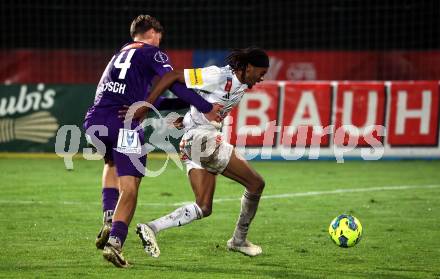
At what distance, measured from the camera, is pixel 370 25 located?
25.0 metres

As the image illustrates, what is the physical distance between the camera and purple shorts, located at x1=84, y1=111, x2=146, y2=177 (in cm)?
792

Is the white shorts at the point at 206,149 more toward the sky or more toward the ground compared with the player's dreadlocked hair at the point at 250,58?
more toward the ground

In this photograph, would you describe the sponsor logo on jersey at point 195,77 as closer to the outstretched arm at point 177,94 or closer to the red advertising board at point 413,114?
the outstretched arm at point 177,94

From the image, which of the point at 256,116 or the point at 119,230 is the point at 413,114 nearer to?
the point at 256,116

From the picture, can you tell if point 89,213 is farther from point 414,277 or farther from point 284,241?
point 414,277

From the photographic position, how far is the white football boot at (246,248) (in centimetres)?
851

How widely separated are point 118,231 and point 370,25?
18324 millimetres

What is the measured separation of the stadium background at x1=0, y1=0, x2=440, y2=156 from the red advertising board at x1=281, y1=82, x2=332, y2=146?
4.59 metres

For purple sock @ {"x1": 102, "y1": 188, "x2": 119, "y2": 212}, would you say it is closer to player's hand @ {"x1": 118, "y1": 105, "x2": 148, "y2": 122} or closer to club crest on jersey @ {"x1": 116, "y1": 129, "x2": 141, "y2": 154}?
club crest on jersey @ {"x1": 116, "y1": 129, "x2": 141, "y2": 154}

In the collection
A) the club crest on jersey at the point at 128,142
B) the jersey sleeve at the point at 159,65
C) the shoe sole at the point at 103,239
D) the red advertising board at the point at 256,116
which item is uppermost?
the jersey sleeve at the point at 159,65

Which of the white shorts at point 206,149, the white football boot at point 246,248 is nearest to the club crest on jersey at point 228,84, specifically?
the white shorts at point 206,149

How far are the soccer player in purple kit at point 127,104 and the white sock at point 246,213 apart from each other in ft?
2.86

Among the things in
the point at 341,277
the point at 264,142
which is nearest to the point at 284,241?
the point at 341,277

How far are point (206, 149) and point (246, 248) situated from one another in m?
0.97
